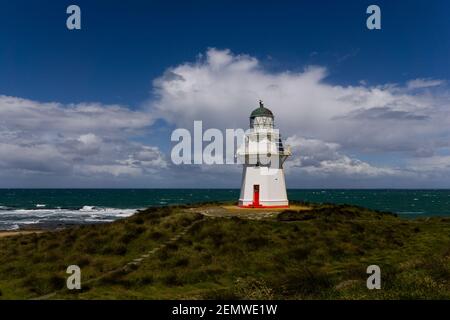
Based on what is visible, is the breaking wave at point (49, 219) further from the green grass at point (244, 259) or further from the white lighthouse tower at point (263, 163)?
the white lighthouse tower at point (263, 163)

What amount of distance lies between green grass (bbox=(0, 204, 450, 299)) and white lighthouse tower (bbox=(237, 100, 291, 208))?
5.25 metres

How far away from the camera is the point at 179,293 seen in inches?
555

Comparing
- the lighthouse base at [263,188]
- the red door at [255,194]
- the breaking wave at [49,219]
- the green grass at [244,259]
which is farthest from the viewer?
the breaking wave at [49,219]

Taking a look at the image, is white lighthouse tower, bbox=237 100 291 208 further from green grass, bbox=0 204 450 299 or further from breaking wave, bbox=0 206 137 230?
breaking wave, bbox=0 206 137 230

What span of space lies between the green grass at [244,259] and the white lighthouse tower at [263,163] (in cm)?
525

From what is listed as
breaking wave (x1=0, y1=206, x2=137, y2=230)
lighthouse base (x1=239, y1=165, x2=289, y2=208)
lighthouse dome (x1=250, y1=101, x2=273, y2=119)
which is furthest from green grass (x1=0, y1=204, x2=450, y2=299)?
breaking wave (x1=0, y1=206, x2=137, y2=230)

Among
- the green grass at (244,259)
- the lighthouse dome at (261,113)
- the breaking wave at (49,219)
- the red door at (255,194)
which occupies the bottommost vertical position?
the breaking wave at (49,219)

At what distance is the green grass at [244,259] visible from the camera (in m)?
12.2

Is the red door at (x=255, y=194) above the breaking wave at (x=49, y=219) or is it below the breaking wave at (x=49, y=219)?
above

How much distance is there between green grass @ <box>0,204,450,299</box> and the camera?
12.2 meters

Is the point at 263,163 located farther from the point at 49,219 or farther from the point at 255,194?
the point at 49,219

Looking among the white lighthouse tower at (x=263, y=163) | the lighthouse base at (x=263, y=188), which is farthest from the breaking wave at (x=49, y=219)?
the white lighthouse tower at (x=263, y=163)

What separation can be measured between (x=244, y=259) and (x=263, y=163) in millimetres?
14889
